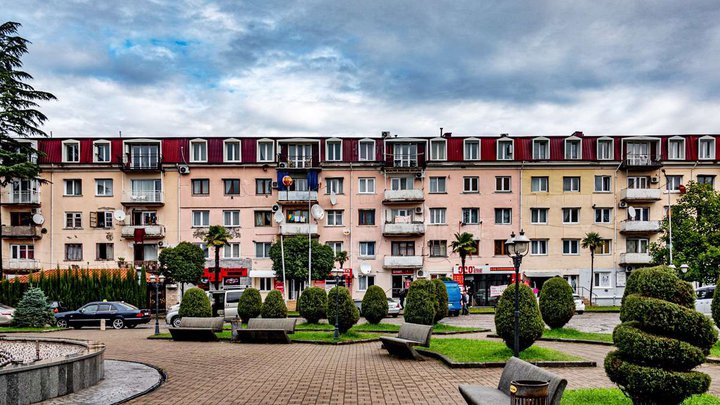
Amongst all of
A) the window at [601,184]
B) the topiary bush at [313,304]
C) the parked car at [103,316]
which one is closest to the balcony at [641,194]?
the window at [601,184]

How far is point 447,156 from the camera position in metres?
50.8

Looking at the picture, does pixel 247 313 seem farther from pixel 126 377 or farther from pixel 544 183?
pixel 544 183

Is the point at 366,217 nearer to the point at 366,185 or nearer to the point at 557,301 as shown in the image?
the point at 366,185

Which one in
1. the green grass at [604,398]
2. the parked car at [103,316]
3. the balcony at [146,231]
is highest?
the balcony at [146,231]

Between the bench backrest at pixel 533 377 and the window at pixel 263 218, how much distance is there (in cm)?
4097

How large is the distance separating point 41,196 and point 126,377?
132 feet

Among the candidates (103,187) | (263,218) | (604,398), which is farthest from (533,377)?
(103,187)

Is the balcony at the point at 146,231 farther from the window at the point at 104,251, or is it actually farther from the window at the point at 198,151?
the window at the point at 198,151

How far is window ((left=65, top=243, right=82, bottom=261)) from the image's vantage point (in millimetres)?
50094

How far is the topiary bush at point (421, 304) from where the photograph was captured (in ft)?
74.5

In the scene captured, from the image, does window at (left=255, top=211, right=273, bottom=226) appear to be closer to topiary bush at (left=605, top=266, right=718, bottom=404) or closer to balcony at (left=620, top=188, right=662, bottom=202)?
balcony at (left=620, top=188, right=662, bottom=202)

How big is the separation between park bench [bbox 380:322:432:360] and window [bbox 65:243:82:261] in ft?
124

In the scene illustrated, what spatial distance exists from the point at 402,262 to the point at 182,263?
15771mm

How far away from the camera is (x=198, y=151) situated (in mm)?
50594
